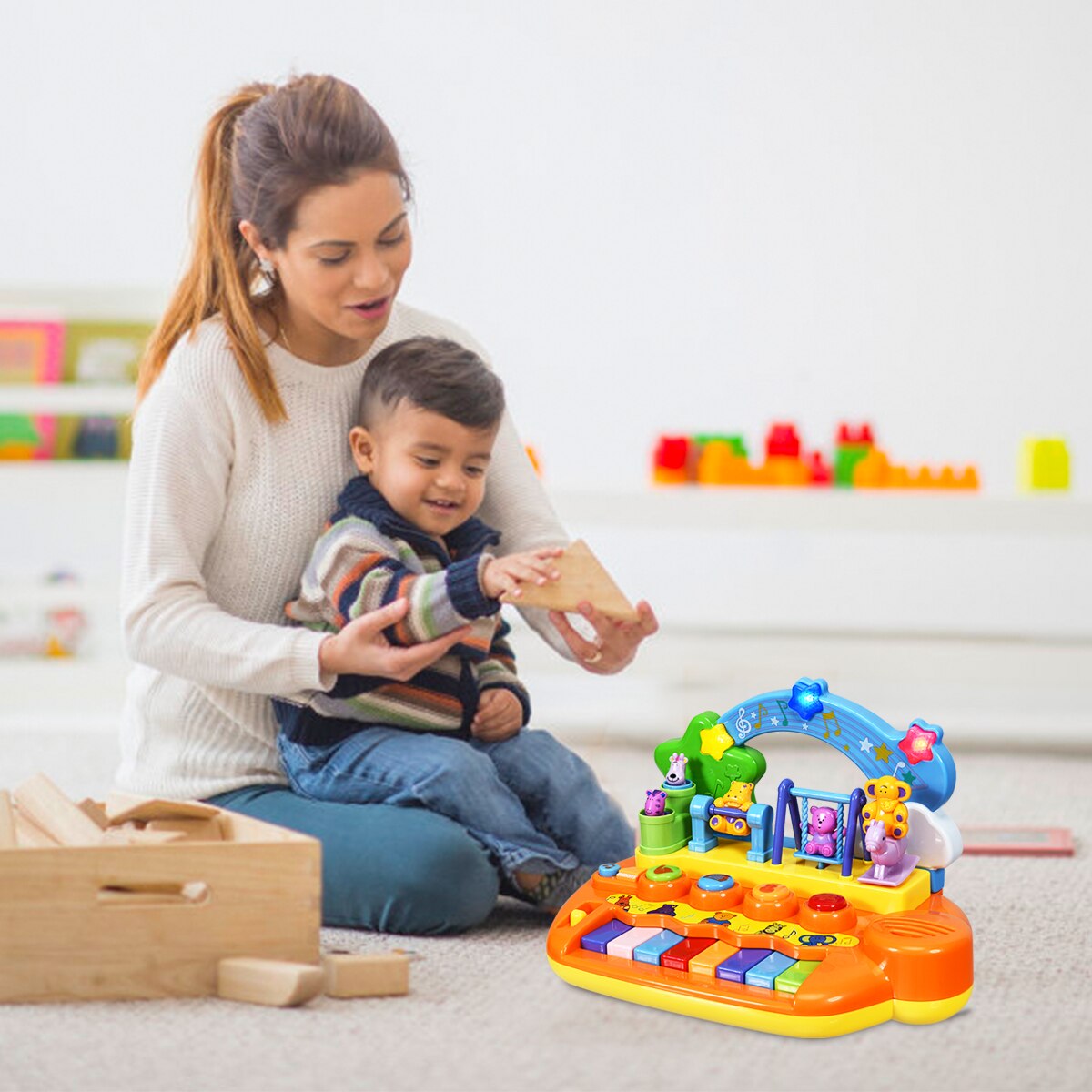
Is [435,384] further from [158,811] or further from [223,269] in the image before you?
[158,811]

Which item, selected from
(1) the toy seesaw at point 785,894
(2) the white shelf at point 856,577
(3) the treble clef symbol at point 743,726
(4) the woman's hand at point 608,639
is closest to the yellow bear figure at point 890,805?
(1) the toy seesaw at point 785,894

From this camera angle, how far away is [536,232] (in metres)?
2.95

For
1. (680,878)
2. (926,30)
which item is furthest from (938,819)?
(926,30)

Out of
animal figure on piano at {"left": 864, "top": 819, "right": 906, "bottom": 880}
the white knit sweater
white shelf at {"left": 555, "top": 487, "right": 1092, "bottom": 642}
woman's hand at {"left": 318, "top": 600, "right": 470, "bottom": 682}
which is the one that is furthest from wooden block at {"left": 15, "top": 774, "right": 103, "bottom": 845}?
white shelf at {"left": 555, "top": 487, "right": 1092, "bottom": 642}

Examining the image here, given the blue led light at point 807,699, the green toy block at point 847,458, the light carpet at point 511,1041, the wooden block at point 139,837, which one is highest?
the green toy block at point 847,458

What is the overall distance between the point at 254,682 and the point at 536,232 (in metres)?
1.66

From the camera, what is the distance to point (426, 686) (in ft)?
4.83

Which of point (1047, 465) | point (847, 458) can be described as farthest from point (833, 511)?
point (1047, 465)

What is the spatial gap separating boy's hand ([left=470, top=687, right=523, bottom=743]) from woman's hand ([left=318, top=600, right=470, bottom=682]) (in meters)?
0.12

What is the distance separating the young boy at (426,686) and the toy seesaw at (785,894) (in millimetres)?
141

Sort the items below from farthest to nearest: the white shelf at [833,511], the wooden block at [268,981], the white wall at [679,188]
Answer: the white wall at [679,188] → the white shelf at [833,511] → the wooden block at [268,981]

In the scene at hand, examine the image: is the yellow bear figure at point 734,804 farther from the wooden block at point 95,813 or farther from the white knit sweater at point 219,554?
the wooden block at point 95,813

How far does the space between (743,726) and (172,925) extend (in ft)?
1.46

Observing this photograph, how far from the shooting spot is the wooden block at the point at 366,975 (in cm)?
125
